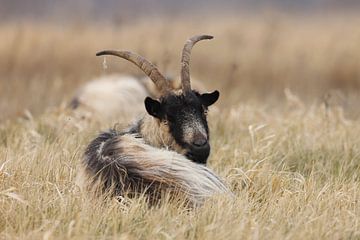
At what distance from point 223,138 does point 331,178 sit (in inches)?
80.5

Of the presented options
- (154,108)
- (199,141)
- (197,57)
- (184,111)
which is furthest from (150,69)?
(197,57)

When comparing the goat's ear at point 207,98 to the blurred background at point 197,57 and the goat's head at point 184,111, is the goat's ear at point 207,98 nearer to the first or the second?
the goat's head at point 184,111

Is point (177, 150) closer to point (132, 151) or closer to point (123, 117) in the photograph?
point (132, 151)

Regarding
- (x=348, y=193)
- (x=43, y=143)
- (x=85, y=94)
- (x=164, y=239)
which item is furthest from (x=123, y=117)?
(x=164, y=239)

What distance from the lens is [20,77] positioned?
52.0ft

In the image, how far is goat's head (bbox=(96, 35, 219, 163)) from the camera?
22.3 feet

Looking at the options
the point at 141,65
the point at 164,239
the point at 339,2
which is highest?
the point at 339,2

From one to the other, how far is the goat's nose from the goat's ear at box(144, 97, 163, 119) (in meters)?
0.49

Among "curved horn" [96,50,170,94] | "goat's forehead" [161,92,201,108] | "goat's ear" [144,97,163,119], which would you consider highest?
"curved horn" [96,50,170,94]

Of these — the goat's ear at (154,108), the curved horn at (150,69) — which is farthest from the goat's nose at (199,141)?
the curved horn at (150,69)

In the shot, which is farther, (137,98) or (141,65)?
(137,98)

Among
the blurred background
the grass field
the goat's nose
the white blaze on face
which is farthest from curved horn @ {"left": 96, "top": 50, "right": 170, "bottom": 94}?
the blurred background

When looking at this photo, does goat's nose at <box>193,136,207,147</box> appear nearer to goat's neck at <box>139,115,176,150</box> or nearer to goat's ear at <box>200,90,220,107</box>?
goat's neck at <box>139,115,176,150</box>

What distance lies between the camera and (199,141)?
6770 mm
